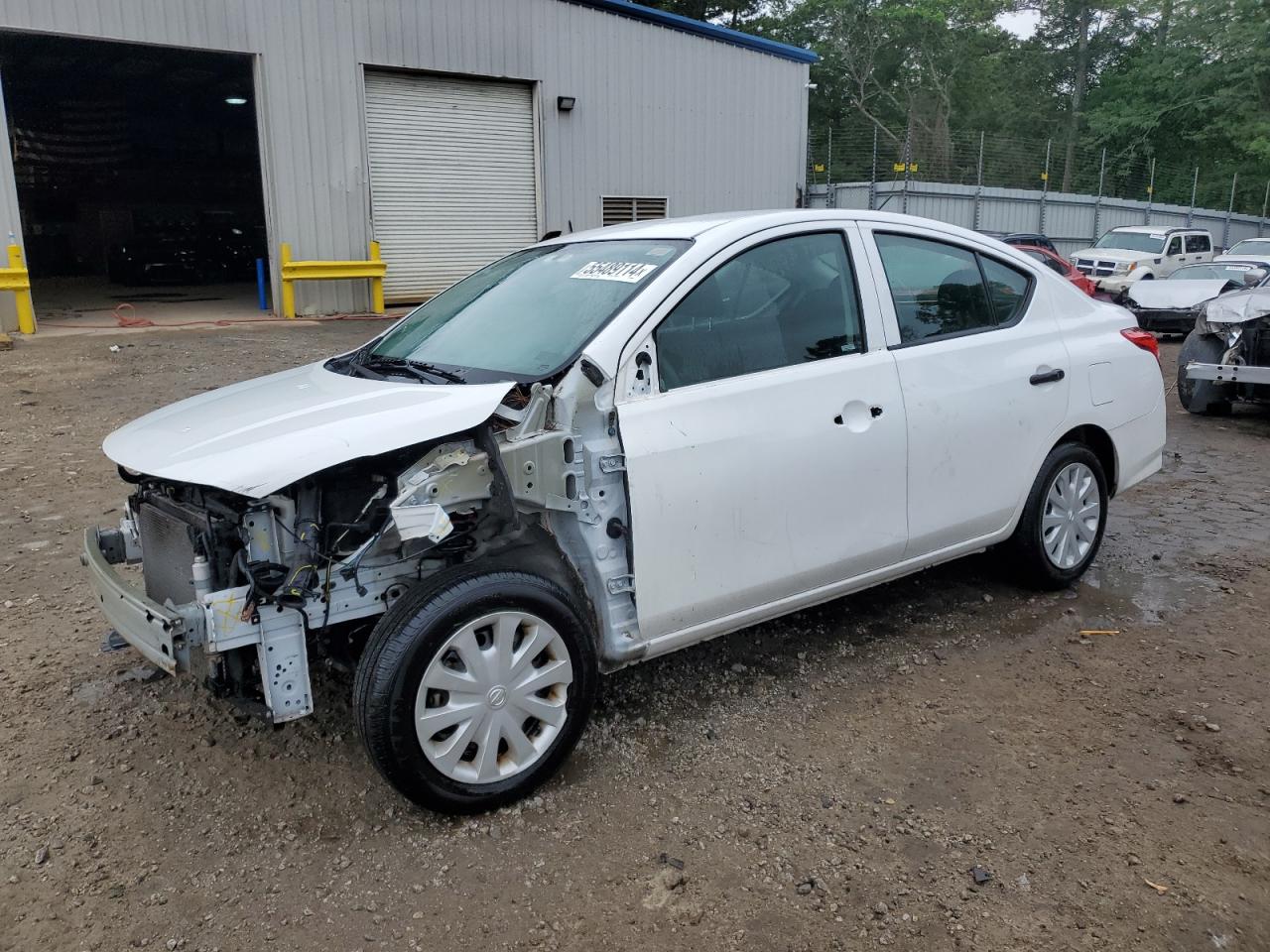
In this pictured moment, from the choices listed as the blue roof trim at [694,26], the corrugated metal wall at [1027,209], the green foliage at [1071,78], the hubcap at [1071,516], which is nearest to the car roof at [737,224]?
the hubcap at [1071,516]

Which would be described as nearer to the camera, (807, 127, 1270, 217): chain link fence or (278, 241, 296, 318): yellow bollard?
(278, 241, 296, 318): yellow bollard

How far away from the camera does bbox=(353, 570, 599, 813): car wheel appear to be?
2.81 meters

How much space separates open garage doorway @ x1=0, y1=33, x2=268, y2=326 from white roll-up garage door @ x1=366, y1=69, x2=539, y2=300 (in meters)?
5.25

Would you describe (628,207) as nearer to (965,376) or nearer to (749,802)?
(965,376)

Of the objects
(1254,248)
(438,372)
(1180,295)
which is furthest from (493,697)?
(1254,248)

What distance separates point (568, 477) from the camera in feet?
10.3

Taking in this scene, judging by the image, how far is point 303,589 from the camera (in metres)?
2.87

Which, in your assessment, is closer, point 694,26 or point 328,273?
point 328,273

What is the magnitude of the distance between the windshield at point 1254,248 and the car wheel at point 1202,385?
39.6 feet

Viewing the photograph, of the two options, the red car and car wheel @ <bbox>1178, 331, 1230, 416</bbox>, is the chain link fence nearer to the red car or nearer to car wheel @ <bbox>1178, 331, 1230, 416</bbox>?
the red car

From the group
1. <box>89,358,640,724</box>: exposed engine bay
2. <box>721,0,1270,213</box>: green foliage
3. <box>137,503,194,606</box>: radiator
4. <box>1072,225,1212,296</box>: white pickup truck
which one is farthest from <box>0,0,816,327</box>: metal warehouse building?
<box>721,0,1270,213</box>: green foliage

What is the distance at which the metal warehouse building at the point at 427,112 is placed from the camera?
14.0 meters

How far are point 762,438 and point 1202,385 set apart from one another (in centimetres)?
755

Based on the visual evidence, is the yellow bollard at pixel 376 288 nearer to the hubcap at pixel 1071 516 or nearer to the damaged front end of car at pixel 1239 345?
the damaged front end of car at pixel 1239 345
